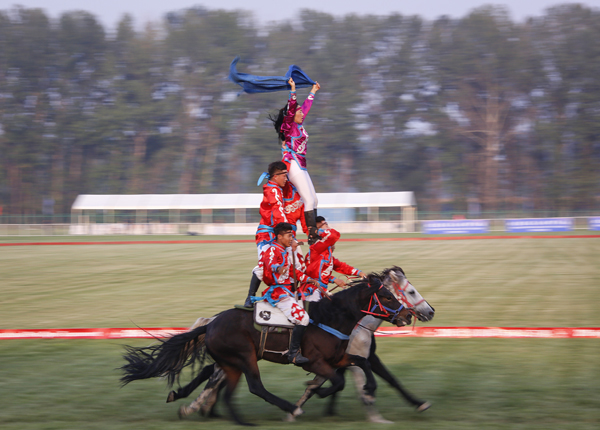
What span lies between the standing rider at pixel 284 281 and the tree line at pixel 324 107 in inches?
2216

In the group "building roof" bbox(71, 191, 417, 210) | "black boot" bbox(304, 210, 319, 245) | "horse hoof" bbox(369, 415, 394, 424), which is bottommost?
"horse hoof" bbox(369, 415, 394, 424)

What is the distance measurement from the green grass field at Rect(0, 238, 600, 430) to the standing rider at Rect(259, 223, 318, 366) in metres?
0.82

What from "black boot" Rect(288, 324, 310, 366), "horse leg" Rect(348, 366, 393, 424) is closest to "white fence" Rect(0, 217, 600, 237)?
"horse leg" Rect(348, 366, 393, 424)

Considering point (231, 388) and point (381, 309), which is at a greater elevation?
point (381, 309)

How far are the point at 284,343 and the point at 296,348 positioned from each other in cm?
15

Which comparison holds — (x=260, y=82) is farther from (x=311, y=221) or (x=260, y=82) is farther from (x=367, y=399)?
(x=367, y=399)

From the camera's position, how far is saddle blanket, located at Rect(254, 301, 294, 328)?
6.19 meters

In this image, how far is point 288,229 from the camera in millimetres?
6156

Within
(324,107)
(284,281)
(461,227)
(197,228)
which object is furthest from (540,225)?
(284,281)

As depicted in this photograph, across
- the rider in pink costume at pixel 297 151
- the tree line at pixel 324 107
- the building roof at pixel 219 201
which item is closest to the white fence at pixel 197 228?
the building roof at pixel 219 201

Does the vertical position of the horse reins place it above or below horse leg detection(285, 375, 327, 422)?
above

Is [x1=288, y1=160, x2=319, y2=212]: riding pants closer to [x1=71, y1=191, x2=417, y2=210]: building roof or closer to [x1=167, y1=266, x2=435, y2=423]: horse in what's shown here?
[x1=167, y1=266, x2=435, y2=423]: horse

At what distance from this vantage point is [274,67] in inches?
2753

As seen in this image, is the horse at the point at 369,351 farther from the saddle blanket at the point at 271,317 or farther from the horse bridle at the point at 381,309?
the saddle blanket at the point at 271,317
